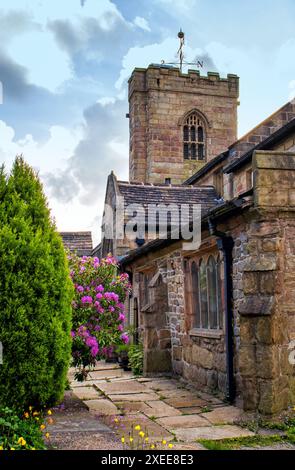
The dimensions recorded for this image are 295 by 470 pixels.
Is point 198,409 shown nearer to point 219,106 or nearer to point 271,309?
point 271,309

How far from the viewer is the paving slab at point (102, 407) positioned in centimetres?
798

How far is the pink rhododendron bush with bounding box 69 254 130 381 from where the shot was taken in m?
8.14

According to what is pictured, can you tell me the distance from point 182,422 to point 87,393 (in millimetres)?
3110

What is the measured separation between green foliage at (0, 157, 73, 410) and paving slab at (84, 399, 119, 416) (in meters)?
1.50

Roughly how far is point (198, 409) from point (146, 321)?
13.7 ft

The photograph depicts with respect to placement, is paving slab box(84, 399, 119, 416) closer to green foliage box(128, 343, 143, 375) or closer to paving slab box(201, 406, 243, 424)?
paving slab box(201, 406, 243, 424)

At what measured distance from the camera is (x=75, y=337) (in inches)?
314

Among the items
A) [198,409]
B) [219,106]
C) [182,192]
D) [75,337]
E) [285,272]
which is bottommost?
[198,409]

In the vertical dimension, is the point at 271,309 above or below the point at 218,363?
above

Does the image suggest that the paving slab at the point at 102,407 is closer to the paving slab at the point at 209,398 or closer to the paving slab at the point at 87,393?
the paving slab at the point at 87,393

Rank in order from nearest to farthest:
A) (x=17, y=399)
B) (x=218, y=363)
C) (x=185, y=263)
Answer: (x=17, y=399) → (x=218, y=363) → (x=185, y=263)

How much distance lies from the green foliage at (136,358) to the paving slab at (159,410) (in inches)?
154

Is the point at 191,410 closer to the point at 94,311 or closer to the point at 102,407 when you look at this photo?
the point at 102,407
